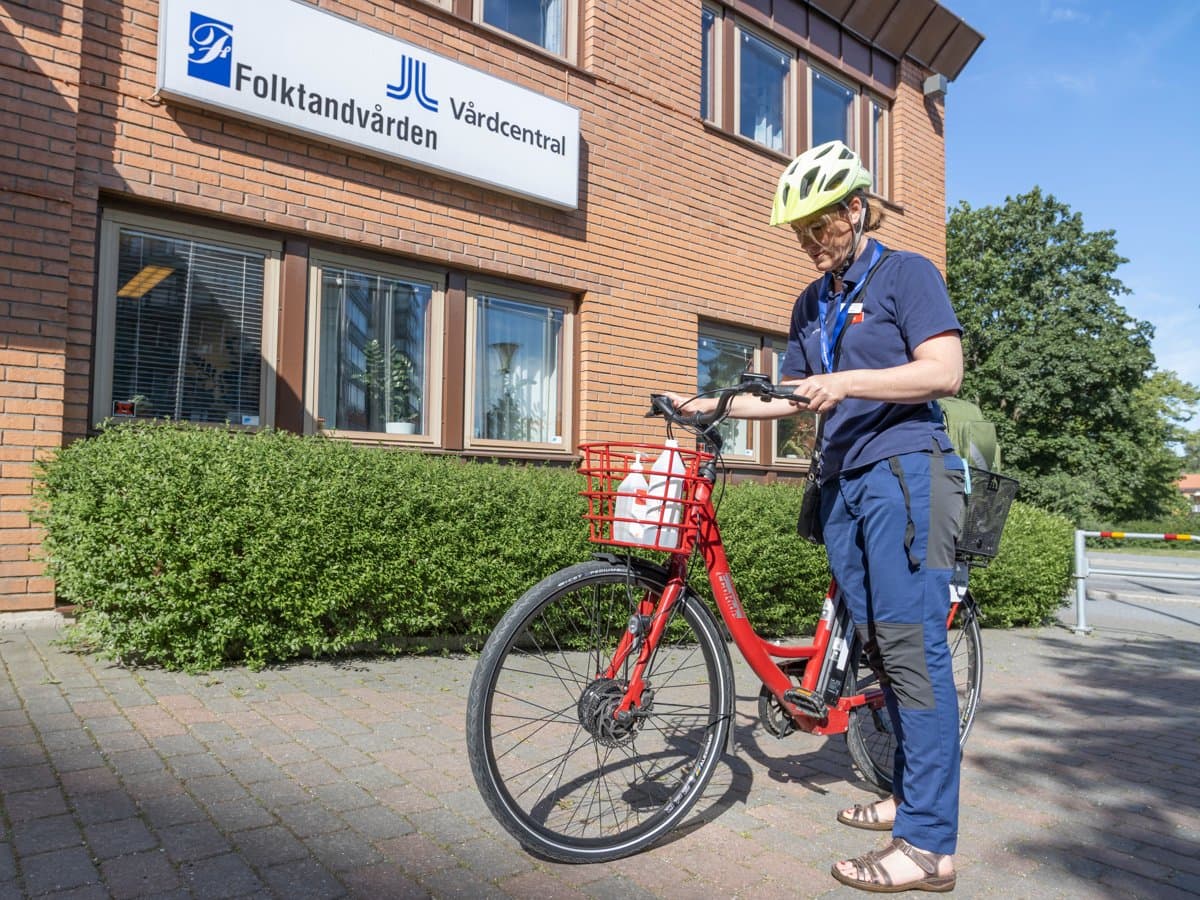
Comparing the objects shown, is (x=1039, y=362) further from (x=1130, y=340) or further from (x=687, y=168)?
(x=687, y=168)

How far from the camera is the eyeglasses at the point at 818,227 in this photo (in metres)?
2.85

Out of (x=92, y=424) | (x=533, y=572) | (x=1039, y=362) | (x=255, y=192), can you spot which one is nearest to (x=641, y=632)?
(x=533, y=572)

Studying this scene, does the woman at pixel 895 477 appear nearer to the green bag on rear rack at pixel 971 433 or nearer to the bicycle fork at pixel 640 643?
the bicycle fork at pixel 640 643

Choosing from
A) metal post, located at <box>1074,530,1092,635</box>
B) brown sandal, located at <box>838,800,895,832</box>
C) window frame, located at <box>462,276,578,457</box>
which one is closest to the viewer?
brown sandal, located at <box>838,800,895,832</box>

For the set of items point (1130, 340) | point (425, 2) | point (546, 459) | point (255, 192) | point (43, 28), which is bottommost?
point (546, 459)

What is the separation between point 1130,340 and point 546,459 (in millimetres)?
39061

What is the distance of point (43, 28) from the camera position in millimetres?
5480

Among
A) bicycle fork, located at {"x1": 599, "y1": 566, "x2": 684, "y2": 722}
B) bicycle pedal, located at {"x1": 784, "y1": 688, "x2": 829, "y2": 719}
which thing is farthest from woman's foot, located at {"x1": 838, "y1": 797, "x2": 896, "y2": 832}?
bicycle fork, located at {"x1": 599, "y1": 566, "x2": 684, "y2": 722}

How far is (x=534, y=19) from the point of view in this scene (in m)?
8.18

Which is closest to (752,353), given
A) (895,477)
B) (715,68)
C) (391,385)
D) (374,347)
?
(715,68)

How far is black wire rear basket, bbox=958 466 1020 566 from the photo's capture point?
3445mm

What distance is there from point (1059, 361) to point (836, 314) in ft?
132

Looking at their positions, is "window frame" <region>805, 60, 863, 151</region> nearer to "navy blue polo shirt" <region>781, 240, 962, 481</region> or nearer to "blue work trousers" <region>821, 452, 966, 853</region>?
"navy blue polo shirt" <region>781, 240, 962, 481</region>

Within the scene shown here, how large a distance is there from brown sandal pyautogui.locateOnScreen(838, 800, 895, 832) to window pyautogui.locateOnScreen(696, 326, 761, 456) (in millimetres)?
6318
